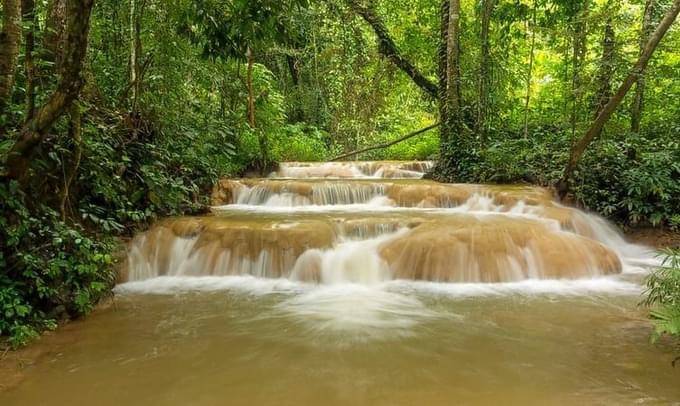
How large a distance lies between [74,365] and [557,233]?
17.2 ft

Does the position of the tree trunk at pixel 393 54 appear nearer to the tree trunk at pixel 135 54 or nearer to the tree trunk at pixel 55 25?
the tree trunk at pixel 135 54

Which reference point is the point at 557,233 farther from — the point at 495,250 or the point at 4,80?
the point at 4,80

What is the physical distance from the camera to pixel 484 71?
373 inches

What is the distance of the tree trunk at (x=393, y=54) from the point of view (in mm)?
A: 11298

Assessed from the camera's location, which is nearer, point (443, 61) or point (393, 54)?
point (443, 61)

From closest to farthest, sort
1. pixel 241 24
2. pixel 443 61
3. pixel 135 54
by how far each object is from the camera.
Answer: pixel 241 24 → pixel 135 54 → pixel 443 61

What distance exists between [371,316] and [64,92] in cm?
293

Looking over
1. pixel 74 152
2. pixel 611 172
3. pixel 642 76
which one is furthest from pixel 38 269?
pixel 611 172

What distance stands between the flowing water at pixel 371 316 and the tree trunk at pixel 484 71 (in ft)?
8.45

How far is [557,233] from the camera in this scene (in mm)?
5758

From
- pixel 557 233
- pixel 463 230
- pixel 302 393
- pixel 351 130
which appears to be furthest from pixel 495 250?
pixel 351 130

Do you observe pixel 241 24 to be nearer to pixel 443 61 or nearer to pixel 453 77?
pixel 453 77

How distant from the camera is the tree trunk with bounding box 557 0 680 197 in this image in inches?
242

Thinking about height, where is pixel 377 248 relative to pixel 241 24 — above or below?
below
